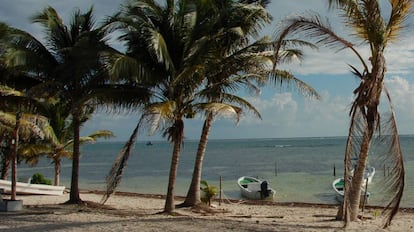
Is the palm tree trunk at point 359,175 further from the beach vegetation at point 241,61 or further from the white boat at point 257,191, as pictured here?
the white boat at point 257,191

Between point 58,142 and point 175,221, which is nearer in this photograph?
point 175,221

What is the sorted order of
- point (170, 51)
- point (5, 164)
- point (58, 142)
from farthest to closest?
point (5, 164)
point (58, 142)
point (170, 51)

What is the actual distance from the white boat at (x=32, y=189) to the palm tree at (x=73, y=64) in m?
5.27

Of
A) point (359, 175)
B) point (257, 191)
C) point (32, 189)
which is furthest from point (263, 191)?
point (359, 175)

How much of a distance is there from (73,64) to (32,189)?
822cm

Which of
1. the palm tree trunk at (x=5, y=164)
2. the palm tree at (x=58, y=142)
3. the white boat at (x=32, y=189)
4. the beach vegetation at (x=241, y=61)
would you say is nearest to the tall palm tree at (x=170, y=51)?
the beach vegetation at (x=241, y=61)

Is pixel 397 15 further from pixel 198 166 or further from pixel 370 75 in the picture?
pixel 198 166

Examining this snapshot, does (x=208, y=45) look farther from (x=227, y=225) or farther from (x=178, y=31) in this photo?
(x=227, y=225)

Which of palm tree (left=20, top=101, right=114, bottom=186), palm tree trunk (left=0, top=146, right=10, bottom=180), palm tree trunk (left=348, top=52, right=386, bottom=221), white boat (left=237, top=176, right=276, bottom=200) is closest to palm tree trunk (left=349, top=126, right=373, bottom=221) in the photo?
palm tree trunk (left=348, top=52, right=386, bottom=221)

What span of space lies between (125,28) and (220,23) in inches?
106

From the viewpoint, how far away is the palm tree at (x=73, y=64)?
1417cm

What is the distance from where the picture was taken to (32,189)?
830 inches

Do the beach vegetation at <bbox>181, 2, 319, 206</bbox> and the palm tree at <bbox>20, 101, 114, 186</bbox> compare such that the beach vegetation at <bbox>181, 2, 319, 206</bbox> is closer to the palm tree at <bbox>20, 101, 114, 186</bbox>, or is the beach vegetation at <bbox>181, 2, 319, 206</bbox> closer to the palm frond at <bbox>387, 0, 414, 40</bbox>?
the palm frond at <bbox>387, 0, 414, 40</bbox>

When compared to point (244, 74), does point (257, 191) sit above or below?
below
